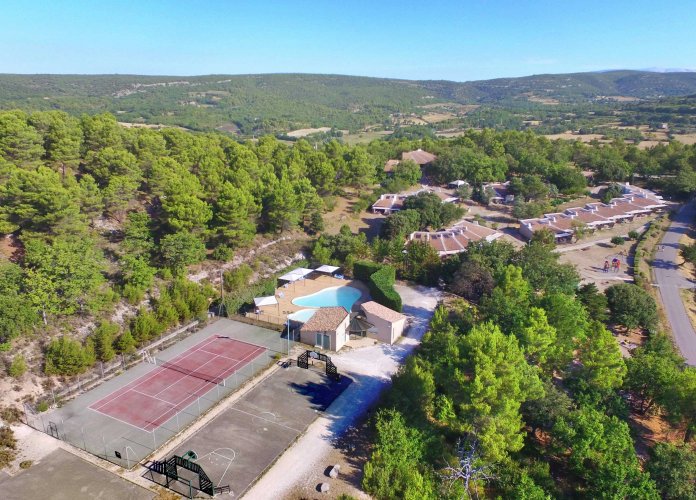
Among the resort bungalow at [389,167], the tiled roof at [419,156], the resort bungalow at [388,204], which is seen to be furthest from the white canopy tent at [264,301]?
the tiled roof at [419,156]

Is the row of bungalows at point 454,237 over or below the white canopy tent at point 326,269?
over

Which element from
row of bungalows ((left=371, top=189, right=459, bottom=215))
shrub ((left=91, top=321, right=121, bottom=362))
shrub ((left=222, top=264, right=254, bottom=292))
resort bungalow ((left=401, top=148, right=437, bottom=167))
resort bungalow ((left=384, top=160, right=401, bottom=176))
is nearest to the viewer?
shrub ((left=91, top=321, right=121, bottom=362))

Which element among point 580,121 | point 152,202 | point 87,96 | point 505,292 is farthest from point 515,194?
point 87,96

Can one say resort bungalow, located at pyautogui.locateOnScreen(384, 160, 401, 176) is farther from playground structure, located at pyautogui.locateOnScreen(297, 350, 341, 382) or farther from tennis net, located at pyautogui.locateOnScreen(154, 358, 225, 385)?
tennis net, located at pyautogui.locateOnScreen(154, 358, 225, 385)

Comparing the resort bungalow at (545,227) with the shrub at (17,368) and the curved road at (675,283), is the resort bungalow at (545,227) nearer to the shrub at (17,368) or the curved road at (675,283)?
the curved road at (675,283)

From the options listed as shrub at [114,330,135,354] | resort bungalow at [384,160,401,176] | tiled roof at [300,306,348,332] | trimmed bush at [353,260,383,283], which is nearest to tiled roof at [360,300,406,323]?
tiled roof at [300,306,348,332]
